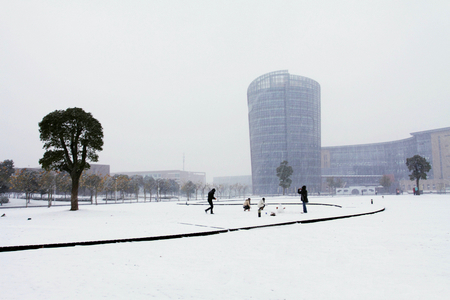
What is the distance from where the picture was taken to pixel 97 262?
7152mm

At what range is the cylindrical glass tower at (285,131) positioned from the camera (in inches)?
4973

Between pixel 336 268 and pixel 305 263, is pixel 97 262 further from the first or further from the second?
pixel 336 268

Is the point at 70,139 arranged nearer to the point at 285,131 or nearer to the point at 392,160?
the point at 285,131

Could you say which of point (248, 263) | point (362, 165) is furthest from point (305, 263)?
point (362, 165)

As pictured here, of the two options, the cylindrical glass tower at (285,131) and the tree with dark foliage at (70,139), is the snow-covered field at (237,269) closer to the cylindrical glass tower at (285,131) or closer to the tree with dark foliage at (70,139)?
the tree with dark foliage at (70,139)

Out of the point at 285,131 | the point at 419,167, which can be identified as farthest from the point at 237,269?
the point at 285,131

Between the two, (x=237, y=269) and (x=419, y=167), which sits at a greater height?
(x=419, y=167)

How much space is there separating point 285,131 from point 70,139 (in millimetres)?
106727

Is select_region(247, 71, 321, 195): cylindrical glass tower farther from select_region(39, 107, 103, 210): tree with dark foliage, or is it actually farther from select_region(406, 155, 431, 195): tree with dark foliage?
select_region(39, 107, 103, 210): tree with dark foliage

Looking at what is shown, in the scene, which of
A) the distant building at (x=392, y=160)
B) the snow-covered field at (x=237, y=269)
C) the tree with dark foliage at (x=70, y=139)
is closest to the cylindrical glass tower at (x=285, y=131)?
the distant building at (x=392, y=160)

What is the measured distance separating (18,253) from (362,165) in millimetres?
179758

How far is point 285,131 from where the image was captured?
127m

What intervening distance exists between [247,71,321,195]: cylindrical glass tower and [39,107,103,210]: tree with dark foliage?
102138mm

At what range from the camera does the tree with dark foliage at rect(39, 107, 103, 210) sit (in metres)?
26.3
